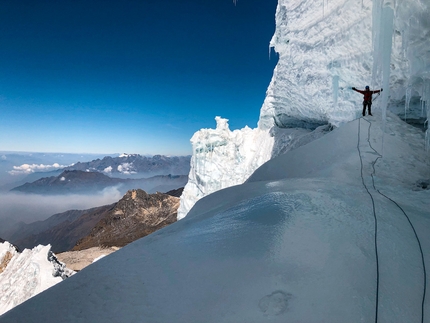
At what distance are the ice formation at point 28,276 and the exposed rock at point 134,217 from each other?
133ft

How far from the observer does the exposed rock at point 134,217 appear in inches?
2527

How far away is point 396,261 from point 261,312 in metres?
1.95

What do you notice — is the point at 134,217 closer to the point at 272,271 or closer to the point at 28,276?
the point at 28,276

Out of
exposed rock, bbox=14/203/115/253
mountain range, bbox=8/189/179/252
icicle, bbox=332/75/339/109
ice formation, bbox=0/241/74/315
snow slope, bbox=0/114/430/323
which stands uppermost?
icicle, bbox=332/75/339/109

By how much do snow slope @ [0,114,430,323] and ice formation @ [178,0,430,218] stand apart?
223 inches

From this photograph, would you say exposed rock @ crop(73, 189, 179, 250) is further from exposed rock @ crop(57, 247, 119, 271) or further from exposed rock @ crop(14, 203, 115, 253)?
exposed rock @ crop(14, 203, 115, 253)

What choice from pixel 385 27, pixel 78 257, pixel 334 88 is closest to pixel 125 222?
pixel 78 257

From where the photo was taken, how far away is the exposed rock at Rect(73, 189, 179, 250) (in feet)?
211

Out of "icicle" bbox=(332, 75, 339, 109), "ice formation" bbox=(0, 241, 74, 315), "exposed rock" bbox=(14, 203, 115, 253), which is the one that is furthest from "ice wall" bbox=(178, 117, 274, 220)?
"exposed rock" bbox=(14, 203, 115, 253)

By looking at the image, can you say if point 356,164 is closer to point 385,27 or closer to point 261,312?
point 385,27

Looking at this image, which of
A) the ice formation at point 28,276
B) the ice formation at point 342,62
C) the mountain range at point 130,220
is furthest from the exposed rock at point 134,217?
the ice formation at point 342,62

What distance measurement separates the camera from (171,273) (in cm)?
295

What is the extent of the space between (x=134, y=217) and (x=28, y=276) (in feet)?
181

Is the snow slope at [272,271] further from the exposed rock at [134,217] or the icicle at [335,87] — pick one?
the exposed rock at [134,217]
